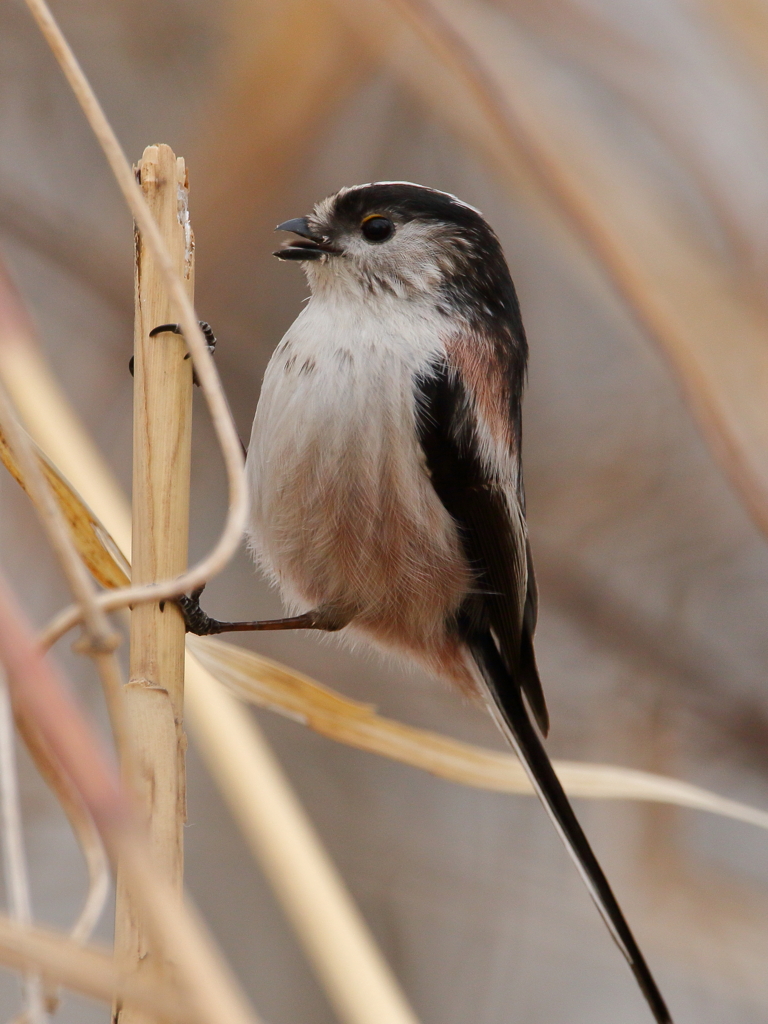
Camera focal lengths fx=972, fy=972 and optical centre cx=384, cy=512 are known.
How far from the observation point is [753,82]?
149cm

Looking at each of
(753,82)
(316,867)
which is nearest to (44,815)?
(316,867)

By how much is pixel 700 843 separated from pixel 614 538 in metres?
0.64

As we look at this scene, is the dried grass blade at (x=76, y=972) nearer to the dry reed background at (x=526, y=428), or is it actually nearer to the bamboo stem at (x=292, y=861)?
the bamboo stem at (x=292, y=861)

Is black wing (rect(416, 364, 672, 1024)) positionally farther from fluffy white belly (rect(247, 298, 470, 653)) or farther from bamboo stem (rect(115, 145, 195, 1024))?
bamboo stem (rect(115, 145, 195, 1024))

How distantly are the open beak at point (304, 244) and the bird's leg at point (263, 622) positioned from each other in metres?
0.55

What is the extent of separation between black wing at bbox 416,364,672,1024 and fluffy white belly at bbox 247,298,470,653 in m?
0.03

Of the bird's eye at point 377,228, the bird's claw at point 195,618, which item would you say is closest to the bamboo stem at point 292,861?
the bird's claw at point 195,618

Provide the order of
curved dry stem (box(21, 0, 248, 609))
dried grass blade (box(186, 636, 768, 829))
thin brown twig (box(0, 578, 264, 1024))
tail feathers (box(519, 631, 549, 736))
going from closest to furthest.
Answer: thin brown twig (box(0, 578, 264, 1024)), curved dry stem (box(21, 0, 248, 609)), dried grass blade (box(186, 636, 768, 829)), tail feathers (box(519, 631, 549, 736))

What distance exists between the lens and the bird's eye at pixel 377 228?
159 cm

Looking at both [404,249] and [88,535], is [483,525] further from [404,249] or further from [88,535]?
[88,535]

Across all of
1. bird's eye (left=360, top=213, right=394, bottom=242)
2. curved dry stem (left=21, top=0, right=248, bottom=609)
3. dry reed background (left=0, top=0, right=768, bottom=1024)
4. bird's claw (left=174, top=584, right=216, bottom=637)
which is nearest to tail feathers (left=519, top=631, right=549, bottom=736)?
dry reed background (left=0, top=0, right=768, bottom=1024)

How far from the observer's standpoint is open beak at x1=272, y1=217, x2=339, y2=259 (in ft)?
4.99

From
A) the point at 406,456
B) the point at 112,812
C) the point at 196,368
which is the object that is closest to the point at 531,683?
the point at 406,456

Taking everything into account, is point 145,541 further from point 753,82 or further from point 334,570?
point 753,82
